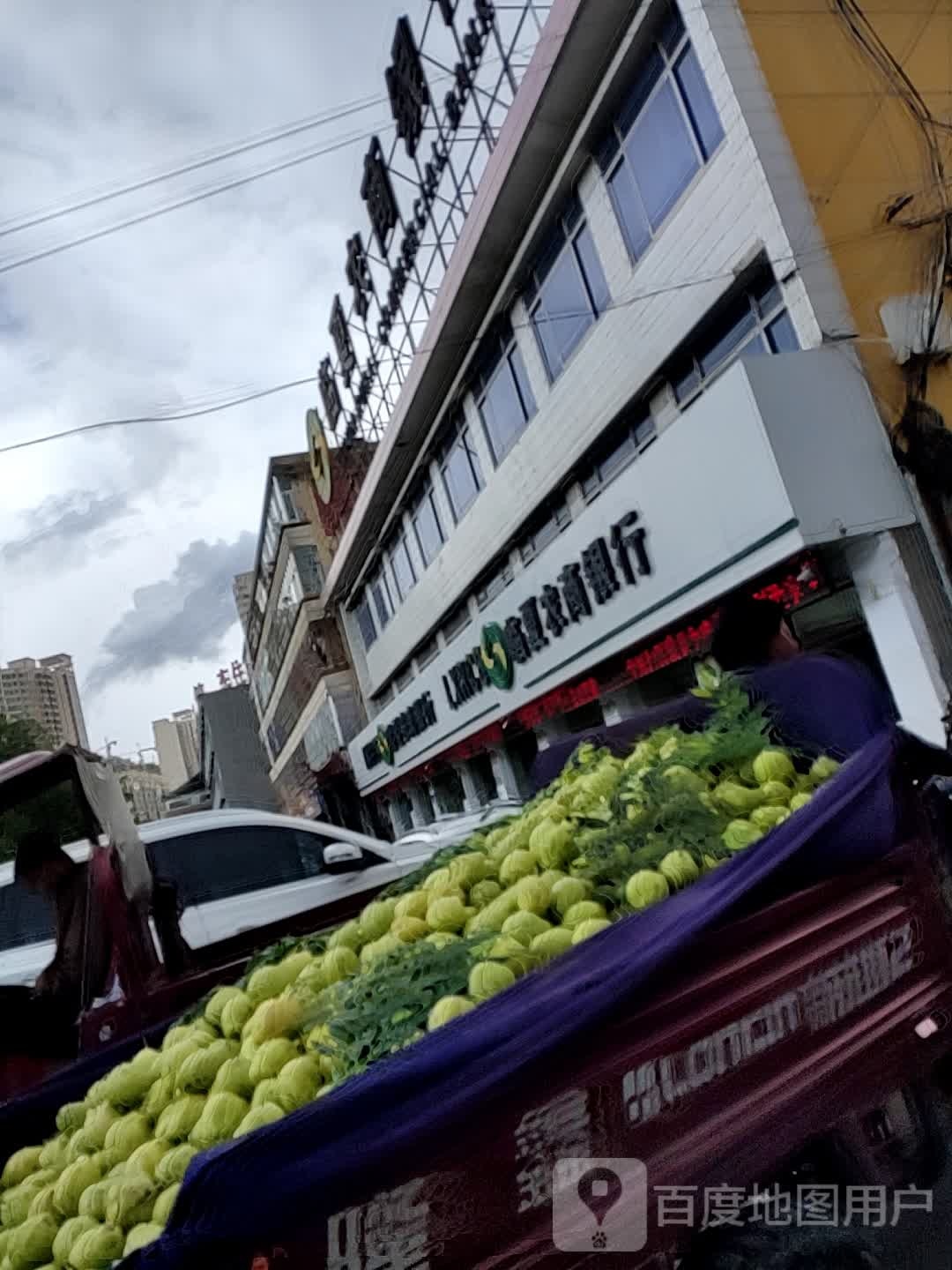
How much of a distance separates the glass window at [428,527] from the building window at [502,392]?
13.4 ft

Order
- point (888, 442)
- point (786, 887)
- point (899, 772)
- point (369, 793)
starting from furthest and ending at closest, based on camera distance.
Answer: point (369, 793) → point (888, 442) → point (899, 772) → point (786, 887)

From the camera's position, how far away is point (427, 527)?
2045cm

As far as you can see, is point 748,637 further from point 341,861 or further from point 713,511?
point 713,511

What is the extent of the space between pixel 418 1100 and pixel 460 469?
53.9 ft

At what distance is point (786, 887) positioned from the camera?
222 cm

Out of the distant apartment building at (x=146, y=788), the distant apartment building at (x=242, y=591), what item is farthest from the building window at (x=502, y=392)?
the distant apartment building at (x=146, y=788)

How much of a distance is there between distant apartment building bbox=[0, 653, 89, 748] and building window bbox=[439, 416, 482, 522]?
61.1 meters

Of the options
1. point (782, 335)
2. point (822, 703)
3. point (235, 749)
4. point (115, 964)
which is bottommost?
point (115, 964)

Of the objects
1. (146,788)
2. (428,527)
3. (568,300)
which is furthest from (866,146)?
(146,788)

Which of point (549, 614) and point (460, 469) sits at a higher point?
point (460, 469)

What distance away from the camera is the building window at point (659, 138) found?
9047 millimetres

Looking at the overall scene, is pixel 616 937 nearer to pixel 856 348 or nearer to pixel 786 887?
pixel 786 887

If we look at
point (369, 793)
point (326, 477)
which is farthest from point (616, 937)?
point (369, 793)

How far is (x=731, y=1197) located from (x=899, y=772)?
44.4 inches
